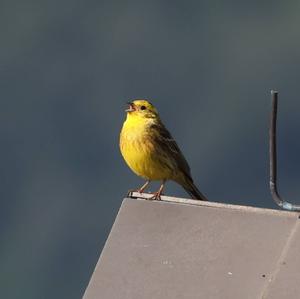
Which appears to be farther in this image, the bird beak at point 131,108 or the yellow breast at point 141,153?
the bird beak at point 131,108

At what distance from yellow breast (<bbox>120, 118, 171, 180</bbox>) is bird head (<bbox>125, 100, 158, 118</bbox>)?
0.21 meters

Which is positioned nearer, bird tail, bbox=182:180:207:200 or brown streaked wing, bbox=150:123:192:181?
brown streaked wing, bbox=150:123:192:181

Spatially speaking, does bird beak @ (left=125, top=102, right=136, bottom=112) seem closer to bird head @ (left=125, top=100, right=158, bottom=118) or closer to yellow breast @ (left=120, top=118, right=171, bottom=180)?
bird head @ (left=125, top=100, right=158, bottom=118)

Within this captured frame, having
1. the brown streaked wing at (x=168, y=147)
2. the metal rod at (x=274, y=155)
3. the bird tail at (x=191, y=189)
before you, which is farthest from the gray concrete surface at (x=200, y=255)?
the bird tail at (x=191, y=189)

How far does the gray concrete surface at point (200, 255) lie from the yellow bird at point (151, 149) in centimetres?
337

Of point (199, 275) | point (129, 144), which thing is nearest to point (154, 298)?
point (199, 275)

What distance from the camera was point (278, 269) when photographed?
458 centimetres

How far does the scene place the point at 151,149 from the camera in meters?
8.82

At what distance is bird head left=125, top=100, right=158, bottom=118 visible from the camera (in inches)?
359

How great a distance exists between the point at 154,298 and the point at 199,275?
248 millimetres

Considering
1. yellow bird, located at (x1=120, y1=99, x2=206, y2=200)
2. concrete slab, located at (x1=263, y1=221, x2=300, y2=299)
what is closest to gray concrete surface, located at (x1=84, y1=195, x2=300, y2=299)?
concrete slab, located at (x1=263, y1=221, x2=300, y2=299)

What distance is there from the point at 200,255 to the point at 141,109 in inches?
174

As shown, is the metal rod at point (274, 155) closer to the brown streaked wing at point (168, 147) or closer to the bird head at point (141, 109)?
the brown streaked wing at point (168, 147)

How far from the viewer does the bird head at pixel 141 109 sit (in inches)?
359
